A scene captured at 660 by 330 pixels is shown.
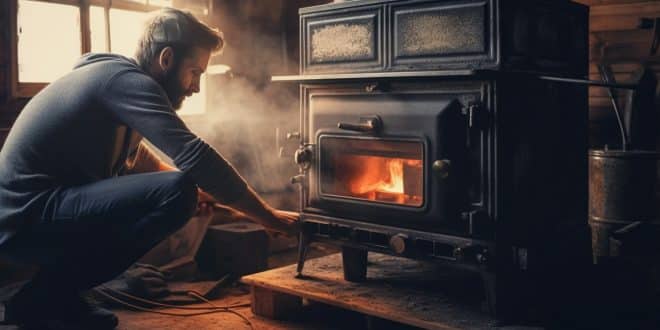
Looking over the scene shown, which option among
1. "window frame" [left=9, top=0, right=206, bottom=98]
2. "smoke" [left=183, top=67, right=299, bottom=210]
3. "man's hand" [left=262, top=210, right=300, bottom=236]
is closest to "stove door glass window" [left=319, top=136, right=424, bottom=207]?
"man's hand" [left=262, top=210, right=300, bottom=236]

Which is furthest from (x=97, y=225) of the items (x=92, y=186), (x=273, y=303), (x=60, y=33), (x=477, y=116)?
(x=60, y=33)

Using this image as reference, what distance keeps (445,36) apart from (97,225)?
1.57 metres

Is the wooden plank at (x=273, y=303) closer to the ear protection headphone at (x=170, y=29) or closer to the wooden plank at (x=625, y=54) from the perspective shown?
the ear protection headphone at (x=170, y=29)

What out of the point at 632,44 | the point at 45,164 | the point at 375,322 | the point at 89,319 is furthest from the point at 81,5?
the point at 632,44

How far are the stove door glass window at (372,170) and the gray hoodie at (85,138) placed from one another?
0.61m

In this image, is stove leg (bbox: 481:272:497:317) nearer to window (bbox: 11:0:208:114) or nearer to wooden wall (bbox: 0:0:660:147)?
wooden wall (bbox: 0:0:660:147)

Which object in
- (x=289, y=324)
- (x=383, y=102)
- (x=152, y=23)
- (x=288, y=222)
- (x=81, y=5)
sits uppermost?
(x=81, y=5)

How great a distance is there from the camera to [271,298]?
3.44 metres

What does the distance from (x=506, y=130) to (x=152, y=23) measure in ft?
4.87

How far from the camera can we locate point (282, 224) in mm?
2918

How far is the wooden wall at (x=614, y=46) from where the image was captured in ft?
13.3

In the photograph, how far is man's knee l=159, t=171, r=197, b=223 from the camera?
2846mm

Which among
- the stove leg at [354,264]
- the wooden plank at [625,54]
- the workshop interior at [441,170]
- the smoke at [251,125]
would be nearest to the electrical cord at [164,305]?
the workshop interior at [441,170]

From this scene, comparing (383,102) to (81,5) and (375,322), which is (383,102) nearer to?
(375,322)
